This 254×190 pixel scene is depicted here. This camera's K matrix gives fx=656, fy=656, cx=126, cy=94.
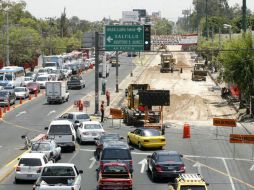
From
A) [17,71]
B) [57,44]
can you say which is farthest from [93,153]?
[57,44]

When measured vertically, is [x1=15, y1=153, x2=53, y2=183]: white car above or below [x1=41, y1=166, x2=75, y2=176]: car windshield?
below

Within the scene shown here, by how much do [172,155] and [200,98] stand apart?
44518 mm

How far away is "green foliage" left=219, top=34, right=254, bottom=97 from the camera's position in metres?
57.9

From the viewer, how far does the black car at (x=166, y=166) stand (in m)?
29.5

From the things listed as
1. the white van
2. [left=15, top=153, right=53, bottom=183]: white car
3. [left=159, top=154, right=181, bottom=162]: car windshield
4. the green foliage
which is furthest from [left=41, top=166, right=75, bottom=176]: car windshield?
the green foliage

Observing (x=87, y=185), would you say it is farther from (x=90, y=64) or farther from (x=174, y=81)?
(x=90, y=64)

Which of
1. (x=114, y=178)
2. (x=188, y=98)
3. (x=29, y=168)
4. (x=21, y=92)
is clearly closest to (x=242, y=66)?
(x=188, y=98)

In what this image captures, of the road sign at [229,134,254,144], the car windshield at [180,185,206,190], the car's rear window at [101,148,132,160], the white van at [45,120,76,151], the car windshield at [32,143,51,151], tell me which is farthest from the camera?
the white van at [45,120,76,151]

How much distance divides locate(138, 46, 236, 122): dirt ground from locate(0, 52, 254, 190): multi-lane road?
16.8 ft

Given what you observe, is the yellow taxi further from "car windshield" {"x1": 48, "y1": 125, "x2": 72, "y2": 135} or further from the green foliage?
the green foliage

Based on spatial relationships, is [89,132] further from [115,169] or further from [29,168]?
[115,169]

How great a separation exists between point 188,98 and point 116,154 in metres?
44.0

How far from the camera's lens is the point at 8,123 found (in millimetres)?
53938

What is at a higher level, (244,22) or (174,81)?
(244,22)
